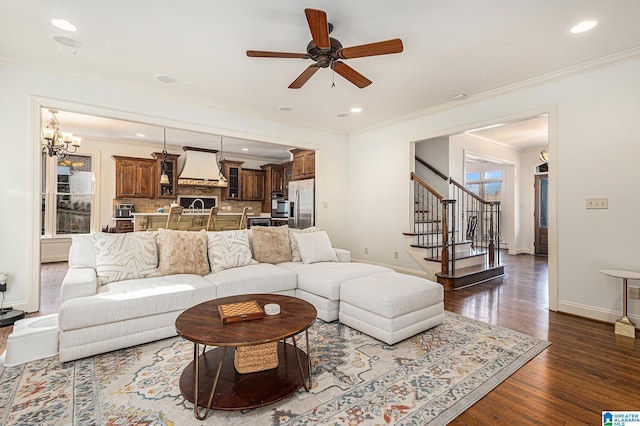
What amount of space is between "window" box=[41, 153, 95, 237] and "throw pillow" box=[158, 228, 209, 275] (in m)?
5.37

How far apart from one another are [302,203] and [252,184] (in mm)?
3504

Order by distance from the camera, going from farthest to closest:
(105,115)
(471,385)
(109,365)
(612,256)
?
(105,115)
(612,256)
(109,365)
(471,385)

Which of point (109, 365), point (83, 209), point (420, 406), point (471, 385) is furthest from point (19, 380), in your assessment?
point (83, 209)

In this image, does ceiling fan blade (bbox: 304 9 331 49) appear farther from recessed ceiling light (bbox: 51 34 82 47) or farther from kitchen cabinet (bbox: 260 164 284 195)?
kitchen cabinet (bbox: 260 164 284 195)

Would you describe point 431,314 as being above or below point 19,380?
above

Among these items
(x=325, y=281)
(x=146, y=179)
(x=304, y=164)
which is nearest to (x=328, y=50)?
(x=325, y=281)

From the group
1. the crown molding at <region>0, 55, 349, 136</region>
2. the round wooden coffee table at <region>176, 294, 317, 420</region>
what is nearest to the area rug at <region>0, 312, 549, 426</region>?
the round wooden coffee table at <region>176, 294, 317, 420</region>

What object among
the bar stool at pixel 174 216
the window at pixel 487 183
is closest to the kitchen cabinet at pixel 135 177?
the bar stool at pixel 174 216

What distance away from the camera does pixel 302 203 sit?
257 inches

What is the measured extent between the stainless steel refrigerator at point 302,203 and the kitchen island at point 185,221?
1277mm

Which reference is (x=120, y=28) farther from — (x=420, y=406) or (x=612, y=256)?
(x=612, y=256)

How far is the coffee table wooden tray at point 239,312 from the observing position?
1.94 metres

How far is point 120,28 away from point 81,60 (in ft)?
3.30

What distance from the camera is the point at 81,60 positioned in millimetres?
3301
